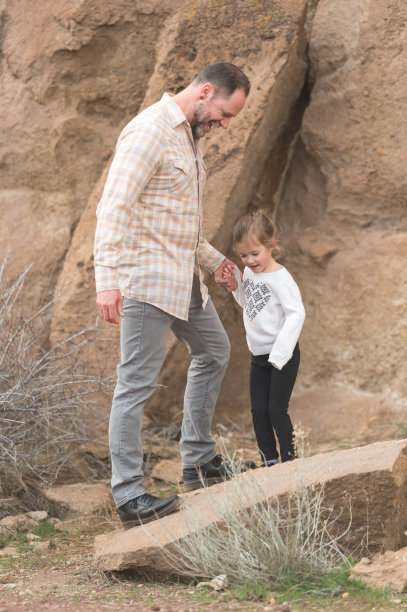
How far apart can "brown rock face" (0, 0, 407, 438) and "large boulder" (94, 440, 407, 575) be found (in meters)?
1.85

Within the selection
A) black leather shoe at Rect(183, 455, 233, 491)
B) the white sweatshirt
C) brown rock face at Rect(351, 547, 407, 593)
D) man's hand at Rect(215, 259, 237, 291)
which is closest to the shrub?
black leather shoe at Rect(183, 455, 233, 491)

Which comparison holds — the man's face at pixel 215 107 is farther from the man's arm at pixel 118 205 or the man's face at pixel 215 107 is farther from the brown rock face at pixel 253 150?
the brown rock face at pixel 253 150

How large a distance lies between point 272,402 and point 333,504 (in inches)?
30.3

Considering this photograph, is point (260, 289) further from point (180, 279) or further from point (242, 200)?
point (242, 200)

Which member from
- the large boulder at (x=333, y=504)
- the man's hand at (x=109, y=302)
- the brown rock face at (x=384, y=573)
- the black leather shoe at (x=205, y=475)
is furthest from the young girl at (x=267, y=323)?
the brown rock face at (x=384, y=573)

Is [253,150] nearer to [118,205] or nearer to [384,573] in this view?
[118,205]

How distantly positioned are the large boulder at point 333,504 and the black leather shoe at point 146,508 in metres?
0.10

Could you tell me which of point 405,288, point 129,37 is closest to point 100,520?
point 405,288

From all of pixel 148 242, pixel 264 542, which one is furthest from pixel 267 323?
pixel 264 542

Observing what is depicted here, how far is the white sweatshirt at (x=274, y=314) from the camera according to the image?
3621 millimetres

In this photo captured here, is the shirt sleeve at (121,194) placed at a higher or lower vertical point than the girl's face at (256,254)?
higher

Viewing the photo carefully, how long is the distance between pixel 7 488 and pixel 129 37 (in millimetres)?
2888

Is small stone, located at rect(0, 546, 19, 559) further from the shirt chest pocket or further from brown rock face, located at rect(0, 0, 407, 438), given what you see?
the shirt chest pocket

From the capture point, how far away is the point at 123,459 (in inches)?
134
